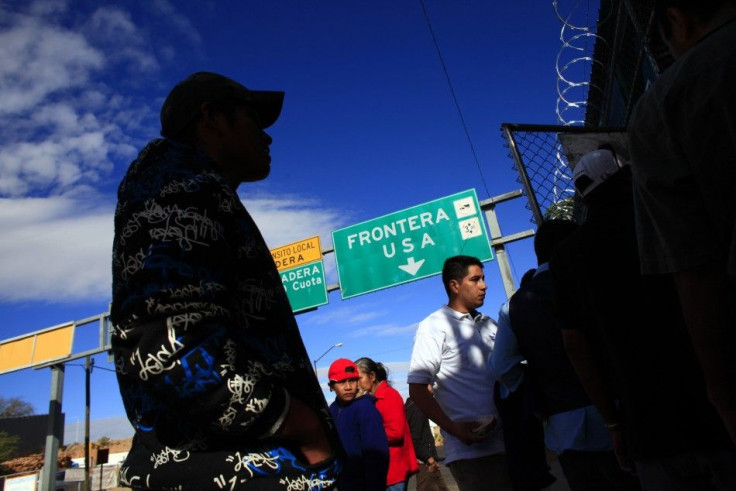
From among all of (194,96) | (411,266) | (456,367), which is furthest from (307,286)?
(194,96)

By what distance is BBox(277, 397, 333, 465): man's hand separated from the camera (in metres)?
0.97

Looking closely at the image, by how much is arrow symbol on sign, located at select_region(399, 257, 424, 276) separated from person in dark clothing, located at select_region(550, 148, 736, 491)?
6.86 m

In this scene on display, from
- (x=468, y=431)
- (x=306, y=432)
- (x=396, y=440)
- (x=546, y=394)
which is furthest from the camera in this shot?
(x=396, y=440)

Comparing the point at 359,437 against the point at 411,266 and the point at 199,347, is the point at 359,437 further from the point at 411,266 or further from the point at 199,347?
the point at 411,266

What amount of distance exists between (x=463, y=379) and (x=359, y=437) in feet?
4.15

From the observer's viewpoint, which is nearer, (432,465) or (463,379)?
(463,379)

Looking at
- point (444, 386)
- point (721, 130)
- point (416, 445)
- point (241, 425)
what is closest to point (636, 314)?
point (721, 130)

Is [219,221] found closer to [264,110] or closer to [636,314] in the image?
[264,110]

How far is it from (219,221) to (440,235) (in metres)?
7.97

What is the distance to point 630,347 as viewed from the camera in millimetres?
1556

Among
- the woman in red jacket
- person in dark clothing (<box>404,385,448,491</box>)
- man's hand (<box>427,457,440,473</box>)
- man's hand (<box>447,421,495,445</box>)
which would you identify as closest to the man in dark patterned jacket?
man's hand (<box>447,421,495,445</box>)

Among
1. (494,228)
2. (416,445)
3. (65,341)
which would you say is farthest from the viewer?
(65,341)

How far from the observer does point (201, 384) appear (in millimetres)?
885

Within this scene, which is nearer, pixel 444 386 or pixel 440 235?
pixel 444 386
